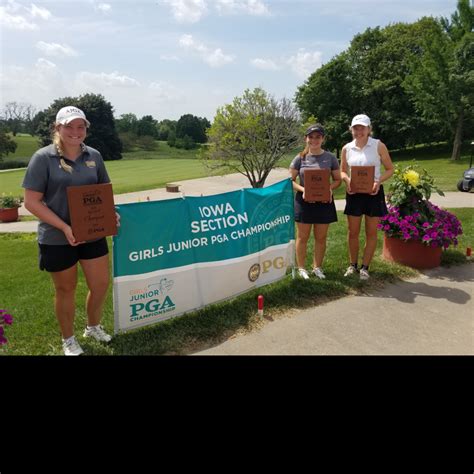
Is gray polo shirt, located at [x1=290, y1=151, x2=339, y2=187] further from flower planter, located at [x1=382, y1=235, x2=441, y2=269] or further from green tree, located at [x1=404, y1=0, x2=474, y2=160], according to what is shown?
green tree, located at [x1=404, y1=0, x2=474, y2=160]

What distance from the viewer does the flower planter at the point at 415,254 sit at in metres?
5.79

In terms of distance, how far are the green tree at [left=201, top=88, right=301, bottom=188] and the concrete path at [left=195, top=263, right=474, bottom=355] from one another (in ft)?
66.5

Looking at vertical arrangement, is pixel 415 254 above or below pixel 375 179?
below

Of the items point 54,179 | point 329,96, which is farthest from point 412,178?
point 329,96

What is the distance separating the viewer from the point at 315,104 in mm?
42000

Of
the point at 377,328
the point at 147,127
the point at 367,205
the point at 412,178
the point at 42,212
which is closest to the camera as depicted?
the point at 42,212

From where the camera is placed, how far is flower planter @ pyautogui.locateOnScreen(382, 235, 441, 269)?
5789mm

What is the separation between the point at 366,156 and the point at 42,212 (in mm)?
3600

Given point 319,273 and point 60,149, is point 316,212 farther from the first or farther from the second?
point 60,149

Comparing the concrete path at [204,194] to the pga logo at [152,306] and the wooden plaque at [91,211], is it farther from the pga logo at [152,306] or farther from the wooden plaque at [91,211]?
the wooden plaque at [91,211]

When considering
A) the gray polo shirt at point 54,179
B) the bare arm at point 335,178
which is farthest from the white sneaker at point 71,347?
the bare arm at point 335,178

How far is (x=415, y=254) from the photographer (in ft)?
19.1

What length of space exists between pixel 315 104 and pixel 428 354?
41.5m
